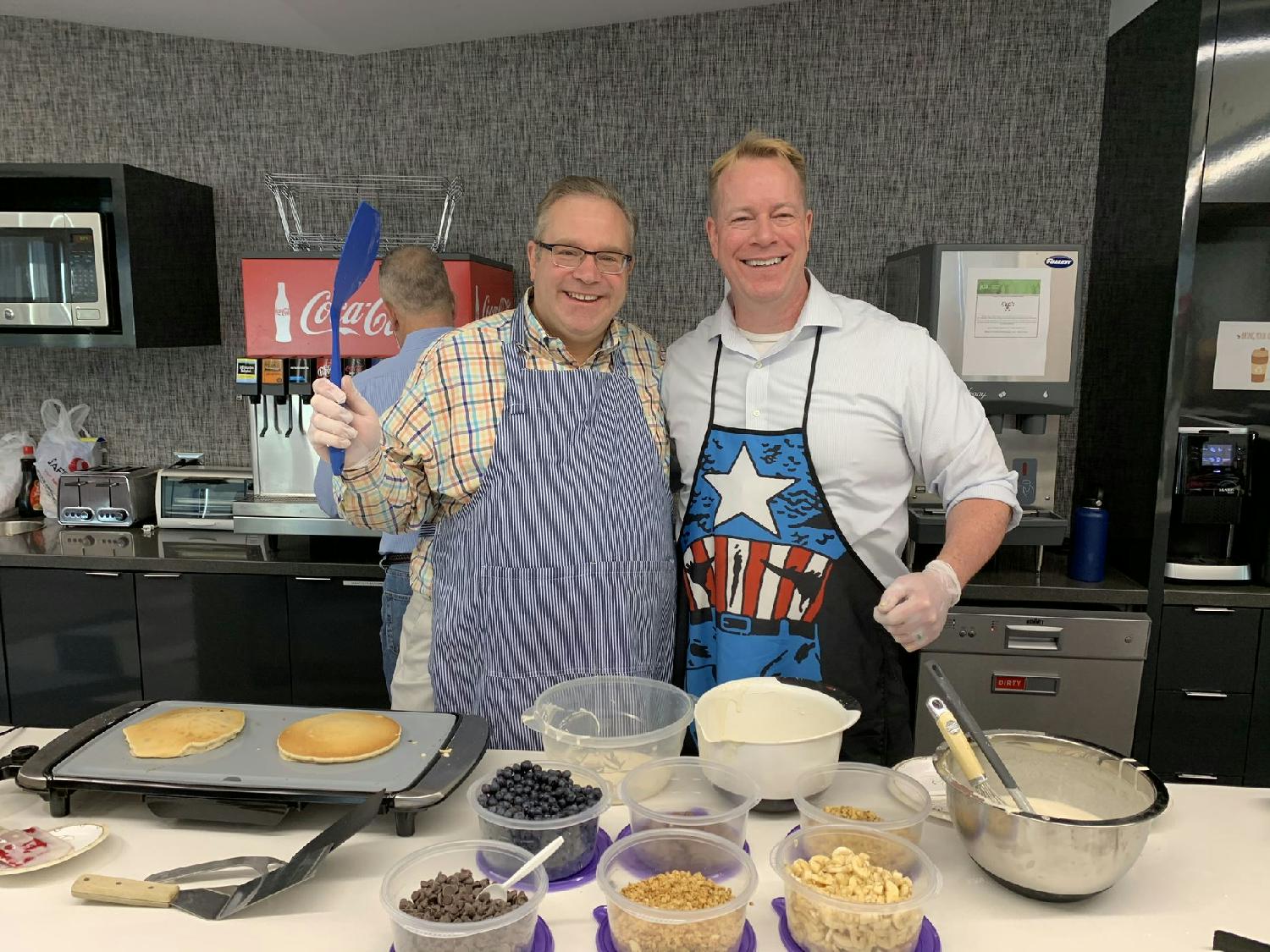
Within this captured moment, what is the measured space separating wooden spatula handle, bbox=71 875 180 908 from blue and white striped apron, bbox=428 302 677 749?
2.24 ft

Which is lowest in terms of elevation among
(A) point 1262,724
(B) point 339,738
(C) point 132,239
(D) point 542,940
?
(A) point 1262,724

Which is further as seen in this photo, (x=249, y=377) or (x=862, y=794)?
(x=249, y=377)

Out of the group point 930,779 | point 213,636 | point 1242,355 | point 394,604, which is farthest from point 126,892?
point 1242,355

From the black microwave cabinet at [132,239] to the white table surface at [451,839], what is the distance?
208 cm

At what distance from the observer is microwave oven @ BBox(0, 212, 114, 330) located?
2930 mm

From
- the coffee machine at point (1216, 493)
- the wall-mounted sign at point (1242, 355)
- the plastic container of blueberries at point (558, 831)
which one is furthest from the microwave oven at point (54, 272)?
the wall-mounted sign at point (1242, 355)

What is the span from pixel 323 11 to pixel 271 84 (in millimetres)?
653

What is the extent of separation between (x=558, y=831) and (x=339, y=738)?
1.28 ft

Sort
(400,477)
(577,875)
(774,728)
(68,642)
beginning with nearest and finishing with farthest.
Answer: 1. (577,875)
2. (774,728)
3. (400,477)
4. (68,642)

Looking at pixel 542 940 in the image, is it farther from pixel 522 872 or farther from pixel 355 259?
pixel 355 259

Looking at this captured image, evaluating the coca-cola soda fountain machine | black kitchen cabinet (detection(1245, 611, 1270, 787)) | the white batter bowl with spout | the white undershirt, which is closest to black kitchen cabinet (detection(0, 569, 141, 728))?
the coca-cola soda fountain machine

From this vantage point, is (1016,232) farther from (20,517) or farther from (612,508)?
(20,517)

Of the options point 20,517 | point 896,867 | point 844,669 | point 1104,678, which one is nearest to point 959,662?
point 1104,678

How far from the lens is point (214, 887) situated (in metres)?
1.12
